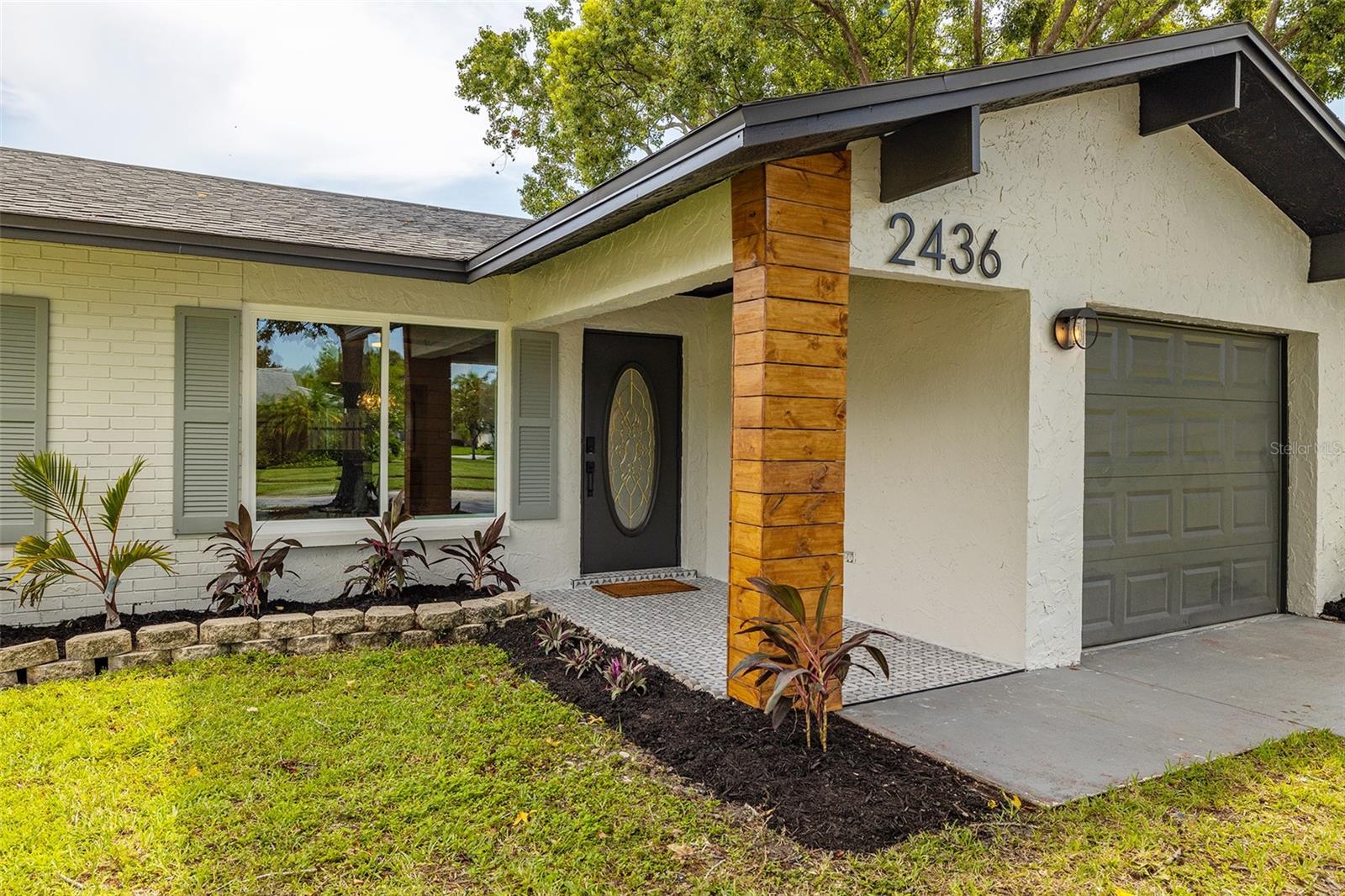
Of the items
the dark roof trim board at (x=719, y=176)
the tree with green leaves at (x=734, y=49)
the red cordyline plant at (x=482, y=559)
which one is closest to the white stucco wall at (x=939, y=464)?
the dark roof trim board at (x=719, y=176)

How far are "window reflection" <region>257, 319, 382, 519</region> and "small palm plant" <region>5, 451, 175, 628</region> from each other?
79 cm

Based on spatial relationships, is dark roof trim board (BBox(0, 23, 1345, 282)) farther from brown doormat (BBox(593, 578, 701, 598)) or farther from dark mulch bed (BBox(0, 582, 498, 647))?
brown doormat (BBox(593, 578, 701, 598))

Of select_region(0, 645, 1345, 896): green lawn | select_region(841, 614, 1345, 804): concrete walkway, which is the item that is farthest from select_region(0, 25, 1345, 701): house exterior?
select_region(0, 645, 1345, 896): green lawn

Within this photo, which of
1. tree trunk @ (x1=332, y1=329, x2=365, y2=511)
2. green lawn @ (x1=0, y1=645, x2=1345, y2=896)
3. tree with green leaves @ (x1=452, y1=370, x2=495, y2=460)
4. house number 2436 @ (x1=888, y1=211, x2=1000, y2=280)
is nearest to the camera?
green lawn @ (x1=0, y1=645, x2=1345, y2=896)

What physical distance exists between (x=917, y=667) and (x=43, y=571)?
4.92m

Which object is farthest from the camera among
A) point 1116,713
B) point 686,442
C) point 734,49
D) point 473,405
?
point 734,49

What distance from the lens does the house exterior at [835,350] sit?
11.6ft

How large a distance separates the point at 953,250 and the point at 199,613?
4.92 m

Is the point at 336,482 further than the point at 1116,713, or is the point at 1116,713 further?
the point at 336,482

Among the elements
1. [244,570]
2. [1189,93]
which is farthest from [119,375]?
[1189,93]

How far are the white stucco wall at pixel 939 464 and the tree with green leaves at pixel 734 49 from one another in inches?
278

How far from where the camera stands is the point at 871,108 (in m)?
3.21

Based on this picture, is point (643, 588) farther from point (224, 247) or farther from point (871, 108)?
point (871, 108)

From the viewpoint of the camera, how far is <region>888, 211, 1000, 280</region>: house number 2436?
3.77m
